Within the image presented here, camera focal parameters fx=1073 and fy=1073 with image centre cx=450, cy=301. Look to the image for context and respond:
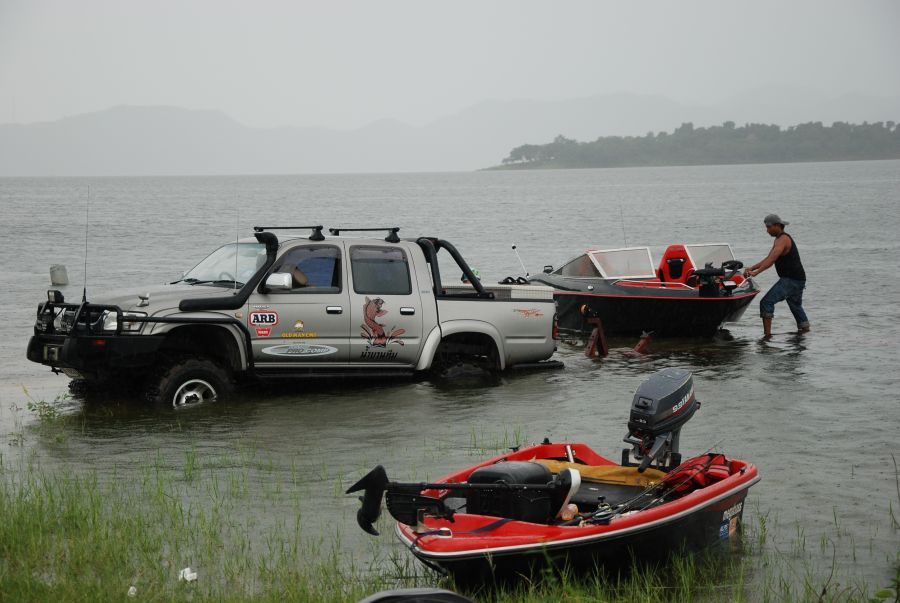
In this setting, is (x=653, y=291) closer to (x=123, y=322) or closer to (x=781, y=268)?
(x=781, y=268)

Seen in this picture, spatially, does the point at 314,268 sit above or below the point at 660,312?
above

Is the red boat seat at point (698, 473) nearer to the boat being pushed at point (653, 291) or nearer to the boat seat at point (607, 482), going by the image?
the boat seat at point (607, 482)

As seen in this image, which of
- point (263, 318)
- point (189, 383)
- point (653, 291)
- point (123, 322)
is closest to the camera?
point (123, 322)

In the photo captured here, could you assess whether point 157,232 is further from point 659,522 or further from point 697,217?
point 659,522

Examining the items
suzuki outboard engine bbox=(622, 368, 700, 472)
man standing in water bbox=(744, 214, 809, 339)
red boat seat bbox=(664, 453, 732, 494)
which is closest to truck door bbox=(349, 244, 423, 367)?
suzuki outboard engine bbox=(622, 368, 700, 472)

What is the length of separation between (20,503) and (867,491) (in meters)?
6.67

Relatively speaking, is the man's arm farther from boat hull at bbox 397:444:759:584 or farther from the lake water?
boat hull at bbox 397:444:759:584

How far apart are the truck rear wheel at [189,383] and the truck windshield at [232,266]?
3.42 feet

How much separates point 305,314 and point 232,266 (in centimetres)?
108

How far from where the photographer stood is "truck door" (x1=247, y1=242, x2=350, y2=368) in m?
11.9

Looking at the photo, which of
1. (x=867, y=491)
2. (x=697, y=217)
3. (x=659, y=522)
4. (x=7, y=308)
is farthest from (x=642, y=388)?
(x=697, y=217)

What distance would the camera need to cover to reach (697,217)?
236 feet

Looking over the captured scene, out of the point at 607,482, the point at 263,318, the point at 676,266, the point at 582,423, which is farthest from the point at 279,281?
the point at 676,266

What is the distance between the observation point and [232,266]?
12.5m
